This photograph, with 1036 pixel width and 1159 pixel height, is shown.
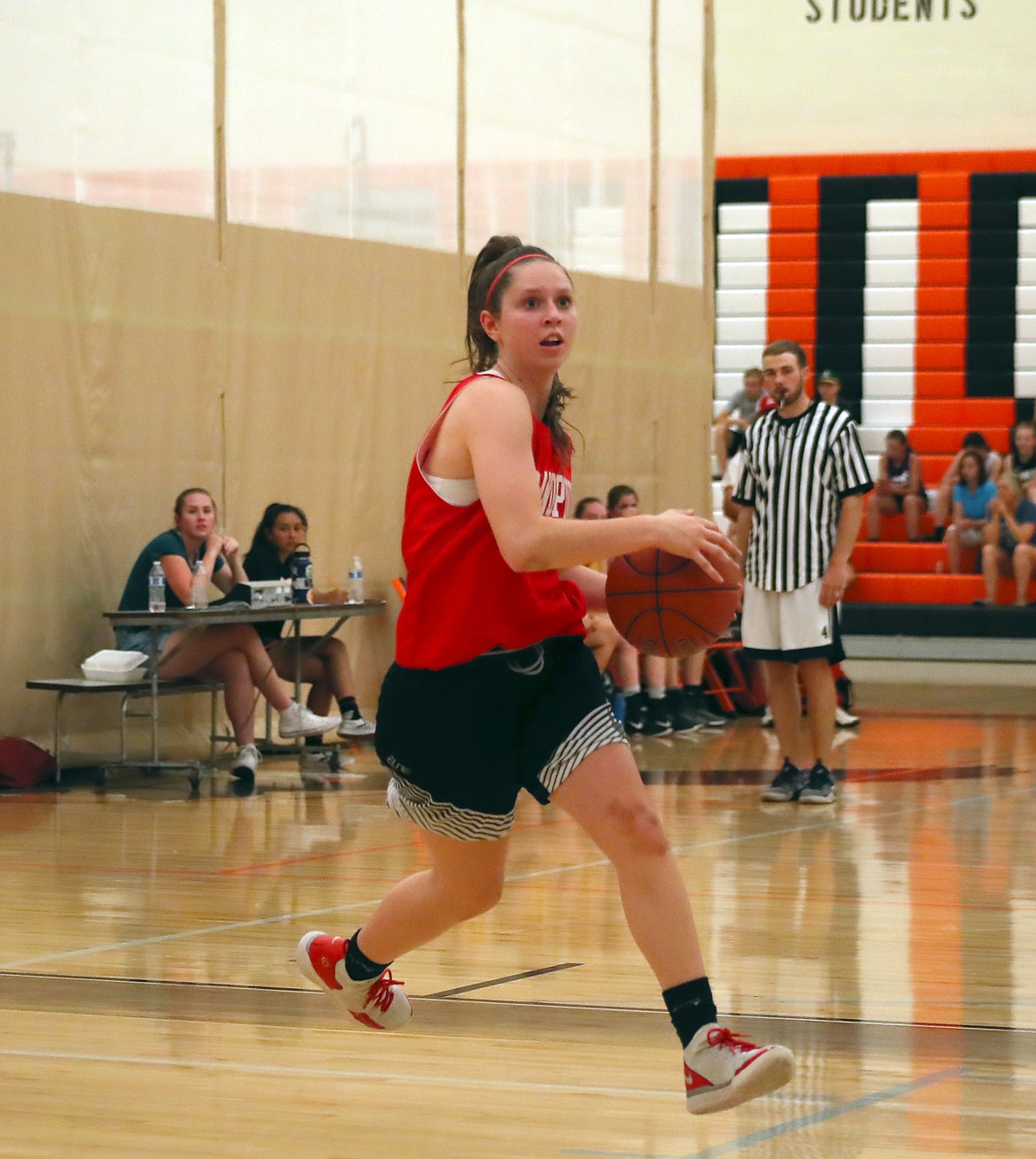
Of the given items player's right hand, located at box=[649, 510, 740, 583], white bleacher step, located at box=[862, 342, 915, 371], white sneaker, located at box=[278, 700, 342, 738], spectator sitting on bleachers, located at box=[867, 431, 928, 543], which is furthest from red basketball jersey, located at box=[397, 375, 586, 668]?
white bleacher step, located at box=[862, 342, 915, 371]

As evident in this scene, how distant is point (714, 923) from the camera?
17.9 ft

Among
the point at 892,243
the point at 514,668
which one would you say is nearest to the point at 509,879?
the point at 514,668

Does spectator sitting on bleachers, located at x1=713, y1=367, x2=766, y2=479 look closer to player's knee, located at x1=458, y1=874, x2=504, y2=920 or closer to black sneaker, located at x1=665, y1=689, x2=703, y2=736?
black sneaker, located at x1=665, y1=689, x2=703, y2=736

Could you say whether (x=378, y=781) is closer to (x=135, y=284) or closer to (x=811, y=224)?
(x=135, y=284)

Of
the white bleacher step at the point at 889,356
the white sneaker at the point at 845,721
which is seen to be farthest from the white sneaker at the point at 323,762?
the white bleacher step at the point at 889,356

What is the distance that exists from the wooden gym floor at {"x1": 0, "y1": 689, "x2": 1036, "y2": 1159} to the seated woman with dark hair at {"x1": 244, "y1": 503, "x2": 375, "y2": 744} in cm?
164

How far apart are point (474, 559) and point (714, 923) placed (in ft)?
7.79

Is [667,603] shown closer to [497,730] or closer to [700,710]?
[497,730]

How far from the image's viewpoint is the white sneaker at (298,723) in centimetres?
934

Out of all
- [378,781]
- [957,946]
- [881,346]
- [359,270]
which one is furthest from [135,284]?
[881,346]

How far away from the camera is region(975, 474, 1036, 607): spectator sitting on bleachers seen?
1517 centimetres

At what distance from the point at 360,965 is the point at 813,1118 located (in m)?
0.89

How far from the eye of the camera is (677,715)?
1143cm

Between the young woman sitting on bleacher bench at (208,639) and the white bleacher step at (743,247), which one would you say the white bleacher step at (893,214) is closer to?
the white bleacher step at (743,247)
